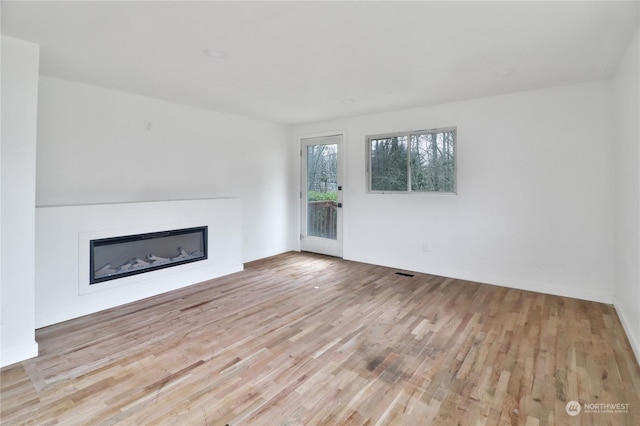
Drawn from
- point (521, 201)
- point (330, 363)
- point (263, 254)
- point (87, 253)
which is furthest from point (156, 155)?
point (521, 201)

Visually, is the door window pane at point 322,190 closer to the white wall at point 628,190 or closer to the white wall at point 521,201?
the white wall at point 521,201

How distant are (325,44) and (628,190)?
2783mm

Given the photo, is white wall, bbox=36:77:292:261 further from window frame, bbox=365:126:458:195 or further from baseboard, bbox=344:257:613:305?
baseboard, bbox=344:257:613:305

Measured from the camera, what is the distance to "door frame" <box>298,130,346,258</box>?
5.45 metres

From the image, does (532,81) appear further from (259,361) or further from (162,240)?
(162,240)

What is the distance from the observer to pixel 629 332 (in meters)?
2.61

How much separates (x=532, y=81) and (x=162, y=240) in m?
4.54

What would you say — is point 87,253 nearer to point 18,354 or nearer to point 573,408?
point 18,354

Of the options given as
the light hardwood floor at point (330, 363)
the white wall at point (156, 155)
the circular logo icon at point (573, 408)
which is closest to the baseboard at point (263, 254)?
the white wall at point (156, 155)

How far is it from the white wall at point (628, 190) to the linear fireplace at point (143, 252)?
Answer: 434cm

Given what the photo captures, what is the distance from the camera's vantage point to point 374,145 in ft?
16.6

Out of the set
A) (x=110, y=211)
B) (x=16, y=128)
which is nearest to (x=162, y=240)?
(x=110, y=211)

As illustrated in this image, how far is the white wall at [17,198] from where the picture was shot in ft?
7.54

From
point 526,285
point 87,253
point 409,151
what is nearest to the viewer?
point 87,253
